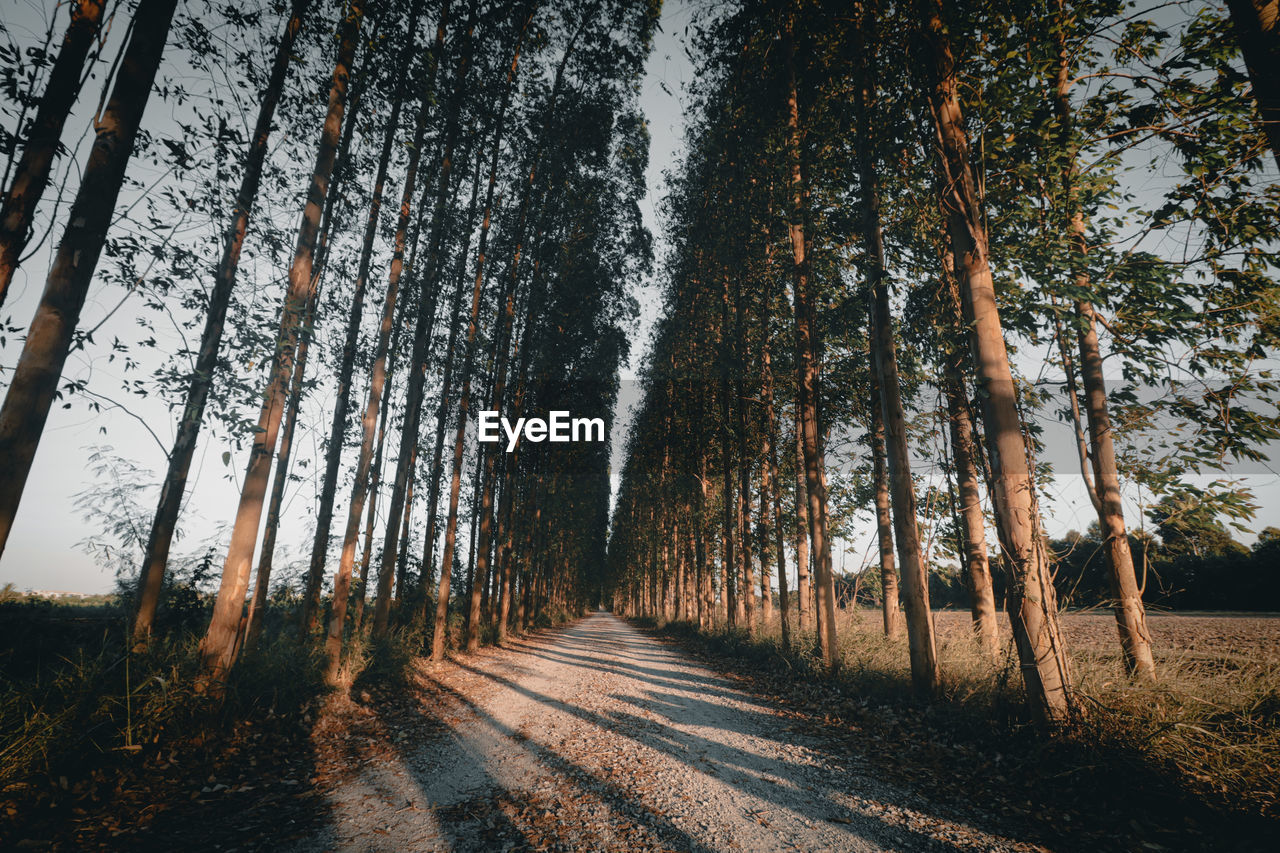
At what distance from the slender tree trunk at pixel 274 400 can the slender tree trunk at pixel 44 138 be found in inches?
77.3

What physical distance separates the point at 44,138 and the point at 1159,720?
9624 mm

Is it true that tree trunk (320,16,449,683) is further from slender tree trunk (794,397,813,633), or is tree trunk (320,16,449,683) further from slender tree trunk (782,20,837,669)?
slender tree trunk (794,397,813,633)

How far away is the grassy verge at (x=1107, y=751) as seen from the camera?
115 inches

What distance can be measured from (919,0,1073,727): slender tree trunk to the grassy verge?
1.01 feet

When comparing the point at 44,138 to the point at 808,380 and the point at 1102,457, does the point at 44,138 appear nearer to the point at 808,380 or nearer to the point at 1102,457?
the point at 808,380

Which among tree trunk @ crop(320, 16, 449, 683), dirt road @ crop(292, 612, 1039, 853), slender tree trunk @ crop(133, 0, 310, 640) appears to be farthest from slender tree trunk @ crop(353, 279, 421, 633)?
dirt road @ crop(292, 612, 1039, 853)

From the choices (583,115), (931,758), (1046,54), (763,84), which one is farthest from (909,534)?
(583,115)

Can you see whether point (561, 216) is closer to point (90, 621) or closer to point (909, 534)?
point (909, 534)

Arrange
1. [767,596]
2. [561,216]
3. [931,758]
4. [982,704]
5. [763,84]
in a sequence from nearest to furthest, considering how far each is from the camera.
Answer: [931,758] → [982,704] → [763,84] → [767,596] → [561,216]

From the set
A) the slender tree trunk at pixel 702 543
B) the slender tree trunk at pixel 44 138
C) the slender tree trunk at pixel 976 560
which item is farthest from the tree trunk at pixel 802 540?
the slender tree trunk at pixel 44 138

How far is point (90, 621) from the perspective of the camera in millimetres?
8094

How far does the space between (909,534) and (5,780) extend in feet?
27.9

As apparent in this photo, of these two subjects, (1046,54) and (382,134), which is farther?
(382,134)

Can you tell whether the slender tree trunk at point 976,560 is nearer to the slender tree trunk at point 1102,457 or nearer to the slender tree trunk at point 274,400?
the slender tree trunk at point 1102,457
